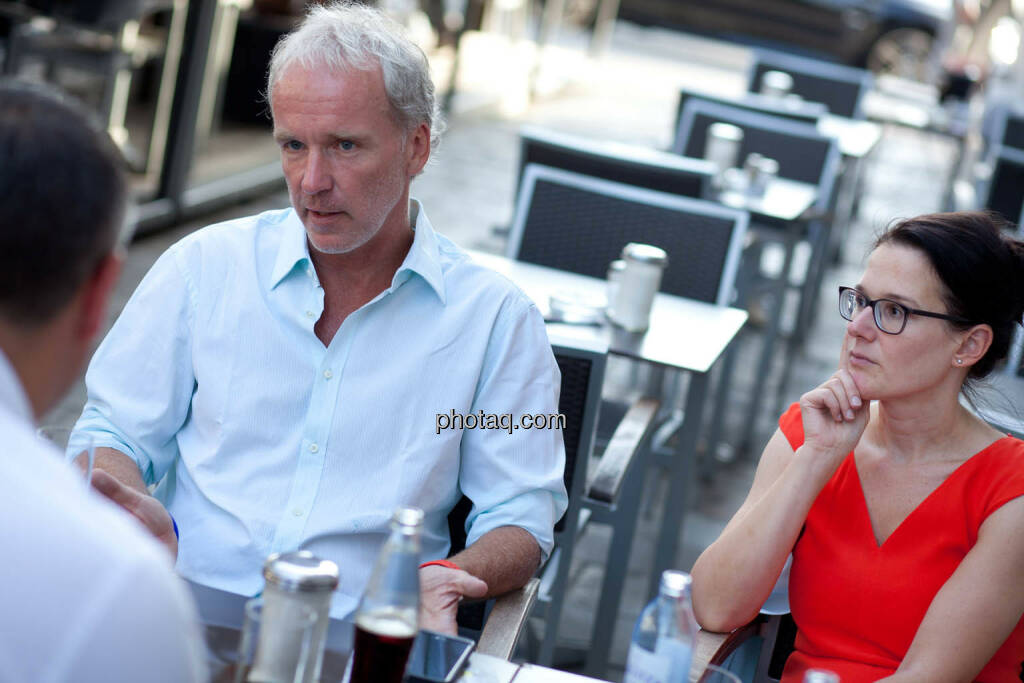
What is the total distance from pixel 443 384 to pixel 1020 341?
157 centimetres

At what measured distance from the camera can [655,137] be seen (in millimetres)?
10711

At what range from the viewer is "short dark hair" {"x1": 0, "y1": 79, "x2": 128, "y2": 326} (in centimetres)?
92

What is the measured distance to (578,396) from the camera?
7.39ft

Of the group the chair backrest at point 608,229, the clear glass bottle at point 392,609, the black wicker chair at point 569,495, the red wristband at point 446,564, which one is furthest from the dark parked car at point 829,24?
the clear glass bottle at point 392,609

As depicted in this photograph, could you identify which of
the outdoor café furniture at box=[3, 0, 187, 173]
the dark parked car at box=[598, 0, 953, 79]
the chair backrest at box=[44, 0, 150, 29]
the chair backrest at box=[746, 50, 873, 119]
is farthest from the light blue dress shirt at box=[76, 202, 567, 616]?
the dark parked car at box=[598, 0, 953, 79]

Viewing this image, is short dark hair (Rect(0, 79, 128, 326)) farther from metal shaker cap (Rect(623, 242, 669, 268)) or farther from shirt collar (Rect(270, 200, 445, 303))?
metal shaker cap (Rect(623, 242, 669, 268))

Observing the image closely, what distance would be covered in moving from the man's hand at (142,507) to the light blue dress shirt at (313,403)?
0.98 feet

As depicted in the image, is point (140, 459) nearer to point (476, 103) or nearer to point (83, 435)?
point (83, 435)

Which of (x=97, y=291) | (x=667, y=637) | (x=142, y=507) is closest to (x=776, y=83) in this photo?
(x=142, y=507)

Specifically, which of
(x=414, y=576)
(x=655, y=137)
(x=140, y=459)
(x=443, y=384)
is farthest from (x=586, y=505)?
(x=655, y=137)

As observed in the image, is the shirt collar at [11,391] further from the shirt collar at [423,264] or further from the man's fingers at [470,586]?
the shirt collar at [423,264]

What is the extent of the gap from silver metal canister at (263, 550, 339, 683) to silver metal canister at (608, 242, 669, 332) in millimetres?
1735

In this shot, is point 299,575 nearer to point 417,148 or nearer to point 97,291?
point 97,291

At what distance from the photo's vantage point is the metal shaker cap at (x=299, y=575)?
117cm
